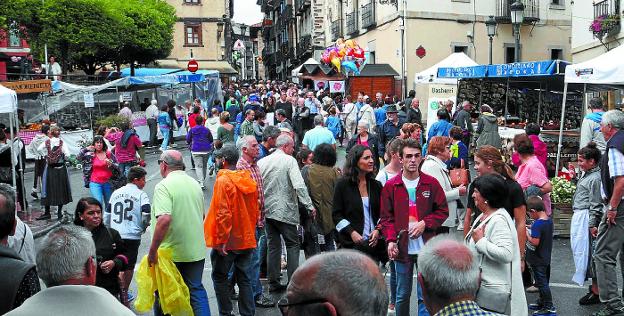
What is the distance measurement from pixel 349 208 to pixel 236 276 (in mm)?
1281

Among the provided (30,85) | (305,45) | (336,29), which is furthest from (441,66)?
(305,45)

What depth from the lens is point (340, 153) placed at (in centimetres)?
2050

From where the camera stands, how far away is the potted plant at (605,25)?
71.5 ft

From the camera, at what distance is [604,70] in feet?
35.9

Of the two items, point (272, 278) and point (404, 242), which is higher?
point (404, 242)

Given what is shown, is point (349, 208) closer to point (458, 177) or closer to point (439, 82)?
point (458, 177)

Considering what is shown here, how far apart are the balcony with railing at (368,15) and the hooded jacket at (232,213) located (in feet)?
96.1

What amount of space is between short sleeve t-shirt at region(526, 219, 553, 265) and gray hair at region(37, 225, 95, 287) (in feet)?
15.1

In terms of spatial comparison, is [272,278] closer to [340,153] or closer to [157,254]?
[157,254]

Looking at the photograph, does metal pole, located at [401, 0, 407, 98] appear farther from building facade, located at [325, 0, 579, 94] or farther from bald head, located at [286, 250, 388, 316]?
bald head, located at [286, 250, 388, 316]

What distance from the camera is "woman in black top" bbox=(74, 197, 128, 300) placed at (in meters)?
6.04

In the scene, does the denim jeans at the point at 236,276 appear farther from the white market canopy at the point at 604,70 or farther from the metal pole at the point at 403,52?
the metal pole at the point at 403,52

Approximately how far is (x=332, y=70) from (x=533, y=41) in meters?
9.45

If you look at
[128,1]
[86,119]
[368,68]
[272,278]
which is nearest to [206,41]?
[128,1]
